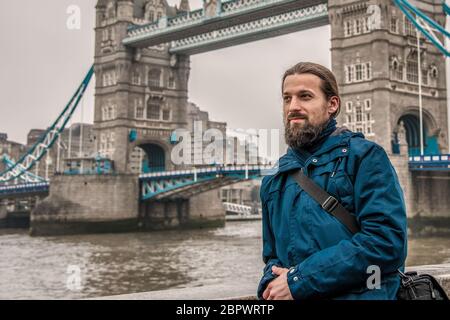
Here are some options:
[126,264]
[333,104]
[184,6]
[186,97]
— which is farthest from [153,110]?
[333,104]

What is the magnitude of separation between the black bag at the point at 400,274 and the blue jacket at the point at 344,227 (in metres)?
0.02

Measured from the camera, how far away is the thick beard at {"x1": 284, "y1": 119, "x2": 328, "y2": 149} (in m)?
2.02

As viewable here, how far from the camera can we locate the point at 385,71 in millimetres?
25969

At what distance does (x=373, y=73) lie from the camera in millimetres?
26172

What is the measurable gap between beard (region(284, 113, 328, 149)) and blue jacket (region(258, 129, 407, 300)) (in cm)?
5

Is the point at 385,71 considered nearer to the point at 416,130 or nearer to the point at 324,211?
the point at 416,130

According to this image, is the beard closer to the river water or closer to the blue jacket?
the blue jacket

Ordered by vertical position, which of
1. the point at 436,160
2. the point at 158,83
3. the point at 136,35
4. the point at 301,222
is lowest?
the point at 301,222

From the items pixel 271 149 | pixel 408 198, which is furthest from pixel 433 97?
pixel 271 149

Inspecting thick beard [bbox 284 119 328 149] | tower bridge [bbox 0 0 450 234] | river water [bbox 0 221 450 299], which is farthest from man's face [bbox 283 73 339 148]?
tower bridge [bbox 0 0 450 234]

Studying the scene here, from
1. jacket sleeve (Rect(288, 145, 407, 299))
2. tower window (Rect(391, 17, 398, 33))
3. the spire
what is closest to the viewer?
jacket sleeve (Rect(288, 145, 407, 299))

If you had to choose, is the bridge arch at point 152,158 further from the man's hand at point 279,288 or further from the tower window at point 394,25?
the man's hand at point 279,288
